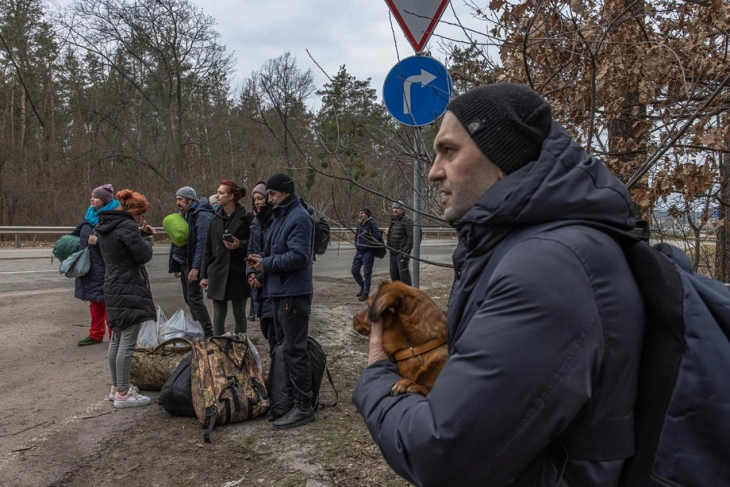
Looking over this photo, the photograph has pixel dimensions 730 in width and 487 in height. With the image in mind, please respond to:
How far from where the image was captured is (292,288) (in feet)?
15.2

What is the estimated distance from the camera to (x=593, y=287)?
3.63 ft

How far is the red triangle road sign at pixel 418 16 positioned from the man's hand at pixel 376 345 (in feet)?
7.22

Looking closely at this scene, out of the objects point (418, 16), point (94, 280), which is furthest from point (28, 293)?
point (418, 16)

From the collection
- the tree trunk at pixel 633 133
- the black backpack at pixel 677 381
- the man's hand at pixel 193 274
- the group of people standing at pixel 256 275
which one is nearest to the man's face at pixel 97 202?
the group of people standing at pixel 256 275

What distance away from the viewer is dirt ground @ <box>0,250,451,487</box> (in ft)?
12.0

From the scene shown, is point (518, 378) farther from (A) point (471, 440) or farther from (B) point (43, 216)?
(B) point (43, 216)

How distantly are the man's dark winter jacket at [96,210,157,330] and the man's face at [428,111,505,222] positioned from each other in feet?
Answer: 14.0

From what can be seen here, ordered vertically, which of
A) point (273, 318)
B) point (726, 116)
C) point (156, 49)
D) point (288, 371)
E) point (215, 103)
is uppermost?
point (156, 49)

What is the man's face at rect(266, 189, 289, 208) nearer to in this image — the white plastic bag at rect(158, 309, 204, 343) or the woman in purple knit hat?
the white plastic bag at rect(158, 309, 204, 343)

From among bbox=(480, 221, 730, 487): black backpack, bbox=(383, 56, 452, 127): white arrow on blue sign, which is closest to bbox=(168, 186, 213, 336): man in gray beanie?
bbox=(383, 56, 452, 127): white arrow on blue sign

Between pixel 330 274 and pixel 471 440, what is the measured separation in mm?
13579

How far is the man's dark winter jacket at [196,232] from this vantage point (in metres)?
6.67

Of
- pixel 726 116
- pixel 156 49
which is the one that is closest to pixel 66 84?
pixel 156 49

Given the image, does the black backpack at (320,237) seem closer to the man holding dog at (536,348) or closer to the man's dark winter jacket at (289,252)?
the man's dark winter jacket at (289,252)
